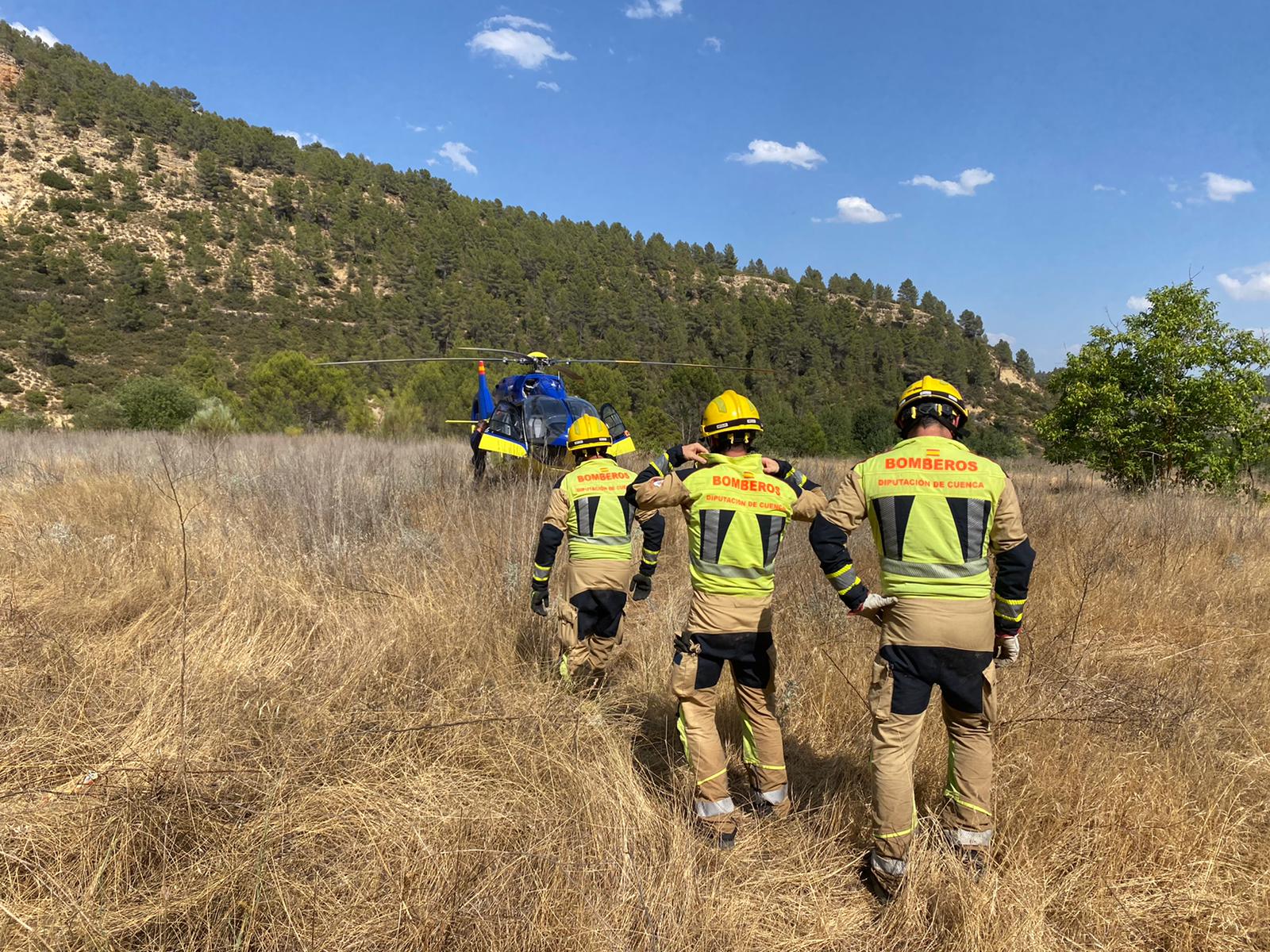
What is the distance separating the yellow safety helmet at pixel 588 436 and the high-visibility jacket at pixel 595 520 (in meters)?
0.16

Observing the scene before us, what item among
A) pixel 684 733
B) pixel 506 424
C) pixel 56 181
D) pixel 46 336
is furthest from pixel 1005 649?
pixel 56 181

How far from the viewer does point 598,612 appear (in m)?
3.98

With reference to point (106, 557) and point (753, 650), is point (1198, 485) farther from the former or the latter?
point (106, 557)

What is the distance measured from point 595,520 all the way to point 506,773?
1585mm

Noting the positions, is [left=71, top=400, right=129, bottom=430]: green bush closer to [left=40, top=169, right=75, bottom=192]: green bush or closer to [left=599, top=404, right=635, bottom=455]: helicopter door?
[left=599, top=404, right=635, bottom=455]: helicopter door

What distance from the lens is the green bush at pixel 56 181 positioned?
42.8m

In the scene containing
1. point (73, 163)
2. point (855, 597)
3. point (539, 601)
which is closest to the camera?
point (855, 597)

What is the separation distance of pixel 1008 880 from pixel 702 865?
3.64 feet

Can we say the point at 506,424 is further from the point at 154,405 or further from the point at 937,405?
the point at 154,405

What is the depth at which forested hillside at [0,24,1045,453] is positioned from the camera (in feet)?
93.4

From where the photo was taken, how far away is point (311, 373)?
25.4 meters

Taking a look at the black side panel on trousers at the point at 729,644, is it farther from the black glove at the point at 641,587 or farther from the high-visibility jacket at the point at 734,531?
the black glove at the point at 641,587

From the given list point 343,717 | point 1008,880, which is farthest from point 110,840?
point 1008,880

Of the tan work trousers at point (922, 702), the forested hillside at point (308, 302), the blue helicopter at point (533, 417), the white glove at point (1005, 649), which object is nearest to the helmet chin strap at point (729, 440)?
the tan work trousers at point (922, 702)
